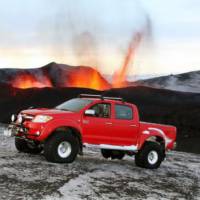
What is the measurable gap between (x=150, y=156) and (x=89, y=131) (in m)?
2.47

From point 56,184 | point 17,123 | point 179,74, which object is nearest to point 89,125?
point 17,123

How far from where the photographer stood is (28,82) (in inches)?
3698

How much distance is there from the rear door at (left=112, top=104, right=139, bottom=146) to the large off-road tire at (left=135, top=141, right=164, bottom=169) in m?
0.48

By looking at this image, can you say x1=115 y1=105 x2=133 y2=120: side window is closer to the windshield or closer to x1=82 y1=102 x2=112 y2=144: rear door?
x1=82 y1=102 x2=112 y2=144: rear door

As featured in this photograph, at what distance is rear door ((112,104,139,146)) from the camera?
45.5 feet

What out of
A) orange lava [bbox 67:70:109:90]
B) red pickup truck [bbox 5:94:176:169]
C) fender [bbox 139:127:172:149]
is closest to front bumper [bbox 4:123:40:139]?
red pickup truck [bbox 5:94:176:169]

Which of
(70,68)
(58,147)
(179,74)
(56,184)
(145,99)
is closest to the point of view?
(56,184)

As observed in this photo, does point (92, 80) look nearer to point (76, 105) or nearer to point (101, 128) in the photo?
point (76, 105)

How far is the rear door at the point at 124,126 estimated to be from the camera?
13.9 meters

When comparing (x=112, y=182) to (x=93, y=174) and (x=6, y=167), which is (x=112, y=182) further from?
(x=6, y=167)

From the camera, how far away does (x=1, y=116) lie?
202 feet

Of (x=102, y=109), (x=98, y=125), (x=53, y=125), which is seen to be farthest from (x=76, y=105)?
(x=53, y=125)

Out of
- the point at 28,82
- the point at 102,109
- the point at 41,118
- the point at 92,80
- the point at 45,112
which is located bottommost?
the point at 41,118

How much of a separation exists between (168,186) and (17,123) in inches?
185
